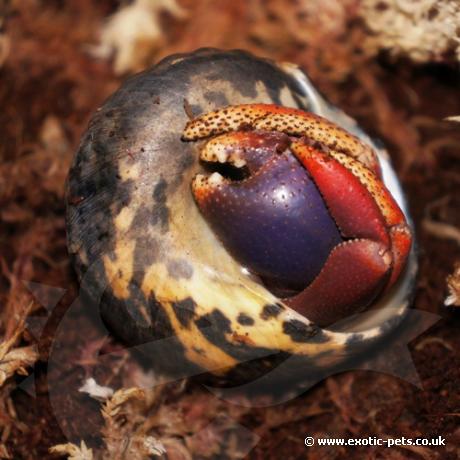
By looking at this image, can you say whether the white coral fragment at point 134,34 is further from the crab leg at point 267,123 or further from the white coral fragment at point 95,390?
the white coral fragment at point 95,390

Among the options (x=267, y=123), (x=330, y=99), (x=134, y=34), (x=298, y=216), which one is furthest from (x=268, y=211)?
(x=134, y=34)

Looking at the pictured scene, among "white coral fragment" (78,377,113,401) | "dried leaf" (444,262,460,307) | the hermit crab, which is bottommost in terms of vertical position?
"white coral fragment" (78,377,113,401)

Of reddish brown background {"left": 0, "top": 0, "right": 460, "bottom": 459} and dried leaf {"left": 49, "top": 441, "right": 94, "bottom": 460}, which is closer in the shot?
dried leaf {"left": 49, "top": 441, "right": 94, "bottom": 460}

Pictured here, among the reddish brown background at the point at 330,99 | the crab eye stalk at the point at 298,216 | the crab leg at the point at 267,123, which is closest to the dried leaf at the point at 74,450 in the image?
the reddish brown background at the point at 330,99

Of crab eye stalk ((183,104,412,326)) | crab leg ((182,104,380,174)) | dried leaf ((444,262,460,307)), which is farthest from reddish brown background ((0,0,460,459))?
crab leg ((182,104,380,174))

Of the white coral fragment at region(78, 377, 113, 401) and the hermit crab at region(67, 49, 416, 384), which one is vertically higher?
the hermit crab at region(67, 49, 416, 384)

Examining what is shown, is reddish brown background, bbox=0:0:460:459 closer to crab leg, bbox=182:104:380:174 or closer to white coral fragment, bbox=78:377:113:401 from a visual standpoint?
white coral fragment, bbox=78:377:113:401

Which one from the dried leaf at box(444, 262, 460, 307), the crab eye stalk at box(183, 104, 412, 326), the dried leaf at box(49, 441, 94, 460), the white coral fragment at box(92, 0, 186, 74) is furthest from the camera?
the white coral fragment at box(92, 0, 186, 74)

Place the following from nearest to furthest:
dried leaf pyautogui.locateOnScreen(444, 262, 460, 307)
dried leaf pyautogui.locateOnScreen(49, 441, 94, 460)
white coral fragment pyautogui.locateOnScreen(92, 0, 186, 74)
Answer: dried leaf pyautogui.locateOnScreen(49, 441, 94, 460)
dried leaf pyautogui.locateOnScreen(444, 262, 460, 307)
white coral fragment pyautogui.locateOnScreen(92, 0, 186, 74)

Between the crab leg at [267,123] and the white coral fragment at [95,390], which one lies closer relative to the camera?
the crab leg at [267,123]
